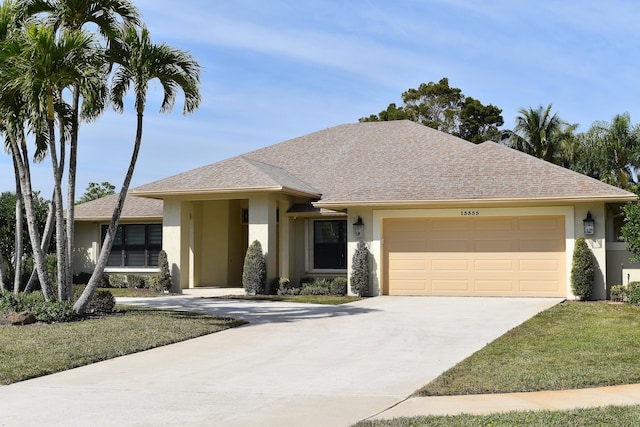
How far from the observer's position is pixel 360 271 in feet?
66.9

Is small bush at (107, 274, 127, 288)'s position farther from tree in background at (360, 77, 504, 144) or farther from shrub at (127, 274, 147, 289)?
tree in background at (360, 77, 504, 144)

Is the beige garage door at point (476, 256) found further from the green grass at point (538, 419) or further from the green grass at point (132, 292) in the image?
the green grass at point (538, 419)

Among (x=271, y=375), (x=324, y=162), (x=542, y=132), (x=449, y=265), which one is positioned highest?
(x=542, y=132)

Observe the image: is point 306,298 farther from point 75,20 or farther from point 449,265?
point 75,20

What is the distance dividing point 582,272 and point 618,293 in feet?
3.35

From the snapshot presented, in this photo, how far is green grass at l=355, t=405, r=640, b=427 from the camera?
20.5 ft

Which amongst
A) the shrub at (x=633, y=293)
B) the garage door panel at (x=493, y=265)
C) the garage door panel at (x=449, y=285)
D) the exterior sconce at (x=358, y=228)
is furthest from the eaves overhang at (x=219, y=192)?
the shrub at (x=633, y=293)

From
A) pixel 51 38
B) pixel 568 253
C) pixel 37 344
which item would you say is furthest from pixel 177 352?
pixel 568 253

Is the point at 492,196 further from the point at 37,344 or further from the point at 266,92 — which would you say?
the point at 37,344

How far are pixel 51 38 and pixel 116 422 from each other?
910 cm

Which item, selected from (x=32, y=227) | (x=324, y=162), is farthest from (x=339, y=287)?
(x=32, y=227)

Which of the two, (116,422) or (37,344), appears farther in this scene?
(37,344)

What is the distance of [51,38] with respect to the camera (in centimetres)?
1338

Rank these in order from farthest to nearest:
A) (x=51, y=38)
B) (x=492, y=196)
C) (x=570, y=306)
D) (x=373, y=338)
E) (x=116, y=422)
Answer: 1. (x=492, y=196)
2. (x=570, y=306)
3. (x=51, y=38)
4. (x=373, y=338)
5. (x=116, y=422)
